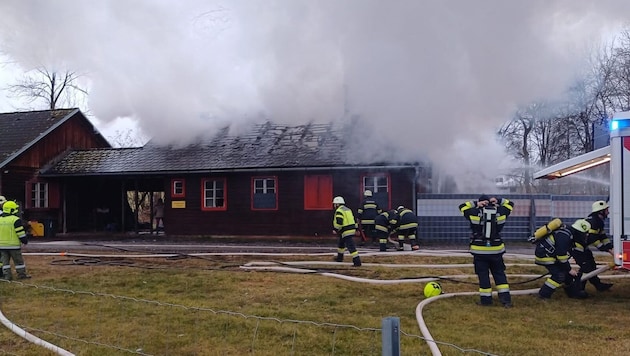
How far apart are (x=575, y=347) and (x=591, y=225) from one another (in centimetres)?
363

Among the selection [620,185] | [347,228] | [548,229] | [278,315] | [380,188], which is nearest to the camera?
[278,315]

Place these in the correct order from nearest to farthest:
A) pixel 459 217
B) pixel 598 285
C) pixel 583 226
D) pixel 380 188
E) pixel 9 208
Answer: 1. pixel 583 226
2. pixel 598 285
3. pixel 9 208
4. pixel 459 217
5. pixel 380 188

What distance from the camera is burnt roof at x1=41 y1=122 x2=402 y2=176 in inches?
818

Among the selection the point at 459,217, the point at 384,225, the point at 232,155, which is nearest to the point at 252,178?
the point at 232,155

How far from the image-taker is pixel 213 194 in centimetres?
2212

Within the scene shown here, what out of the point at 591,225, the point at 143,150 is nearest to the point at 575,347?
the point at 591,225

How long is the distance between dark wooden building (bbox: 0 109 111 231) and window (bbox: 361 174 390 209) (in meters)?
13.3

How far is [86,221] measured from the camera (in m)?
26.2

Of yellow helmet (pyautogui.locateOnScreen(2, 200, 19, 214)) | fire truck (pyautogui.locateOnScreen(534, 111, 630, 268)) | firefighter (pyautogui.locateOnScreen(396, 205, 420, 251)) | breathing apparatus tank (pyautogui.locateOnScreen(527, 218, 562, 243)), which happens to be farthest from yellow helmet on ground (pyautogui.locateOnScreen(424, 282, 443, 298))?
yellow helmet (pyautogui.locateOnScreen(2, 200, 19, 214))

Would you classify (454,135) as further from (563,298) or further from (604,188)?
(604,188)

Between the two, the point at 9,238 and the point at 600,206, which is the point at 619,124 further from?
the point at 9,238

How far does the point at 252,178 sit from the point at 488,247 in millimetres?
14070

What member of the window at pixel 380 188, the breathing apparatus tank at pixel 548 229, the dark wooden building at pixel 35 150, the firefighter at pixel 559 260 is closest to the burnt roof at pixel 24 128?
the dark wooden building at pixel 35 150

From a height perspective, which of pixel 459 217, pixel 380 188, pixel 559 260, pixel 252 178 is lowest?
pixel 559 260
